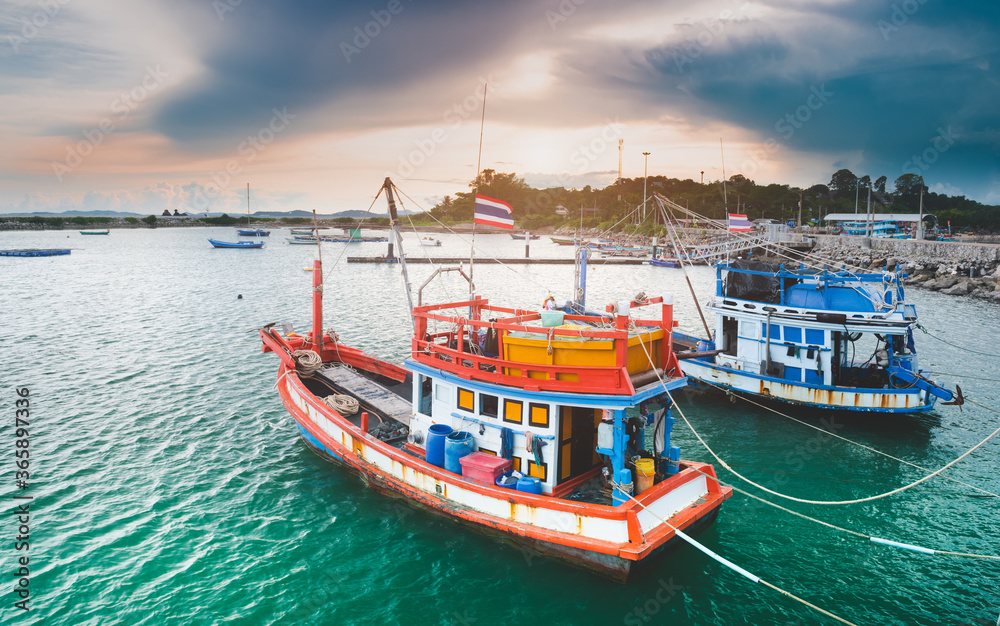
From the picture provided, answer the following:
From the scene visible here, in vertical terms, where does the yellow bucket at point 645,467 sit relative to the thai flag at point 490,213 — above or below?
below

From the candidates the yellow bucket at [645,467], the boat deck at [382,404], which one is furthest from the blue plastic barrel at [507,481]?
the yellow bucket at [645,467]

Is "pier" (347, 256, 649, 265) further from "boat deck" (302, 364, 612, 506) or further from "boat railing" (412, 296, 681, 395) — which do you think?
"boat railing" (412, 296, 681, 395)

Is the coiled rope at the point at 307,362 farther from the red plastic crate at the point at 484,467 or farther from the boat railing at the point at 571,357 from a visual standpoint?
the red plastic crate at the point at 484,467

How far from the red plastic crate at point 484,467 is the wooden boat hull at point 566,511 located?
167 millimetres

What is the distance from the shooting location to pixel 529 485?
10734 mm

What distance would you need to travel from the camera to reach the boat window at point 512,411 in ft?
36.7

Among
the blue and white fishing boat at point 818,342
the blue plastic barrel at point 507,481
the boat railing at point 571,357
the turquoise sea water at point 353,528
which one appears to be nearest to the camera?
the turquoise sea water at point 353,528

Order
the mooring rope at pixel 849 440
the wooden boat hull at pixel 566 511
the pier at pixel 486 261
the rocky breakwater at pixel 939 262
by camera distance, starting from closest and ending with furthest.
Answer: the wooden boat hull at pixel 566 511, the mooring rope at pixel 849 440, the rocky breakwater at pixel 939 262, the pier at pixel 486 261

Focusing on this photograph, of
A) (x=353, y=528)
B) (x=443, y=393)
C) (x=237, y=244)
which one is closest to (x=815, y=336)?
(x=443, y=393)

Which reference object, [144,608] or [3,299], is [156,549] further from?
[3,299]

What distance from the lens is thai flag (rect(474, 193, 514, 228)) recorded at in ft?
47.1

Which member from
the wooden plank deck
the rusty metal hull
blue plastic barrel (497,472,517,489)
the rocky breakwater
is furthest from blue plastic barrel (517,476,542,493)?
the rocky breakwater

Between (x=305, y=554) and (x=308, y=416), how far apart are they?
5350 mm

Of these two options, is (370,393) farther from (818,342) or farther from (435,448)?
(818,342)
